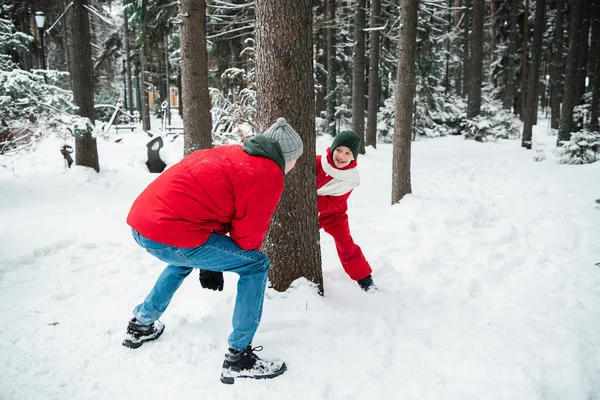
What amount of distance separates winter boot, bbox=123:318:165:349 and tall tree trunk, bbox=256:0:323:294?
1012mm

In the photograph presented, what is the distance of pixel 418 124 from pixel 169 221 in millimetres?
20025

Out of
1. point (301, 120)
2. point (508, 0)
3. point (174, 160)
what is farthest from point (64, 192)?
point (508, 0)

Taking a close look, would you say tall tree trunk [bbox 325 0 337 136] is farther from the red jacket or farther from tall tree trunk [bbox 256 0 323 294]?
the red jacket

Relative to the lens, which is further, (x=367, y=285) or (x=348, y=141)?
(x=367, y=285)

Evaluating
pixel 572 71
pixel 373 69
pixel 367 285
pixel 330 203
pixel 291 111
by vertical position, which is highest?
pixel 373 69

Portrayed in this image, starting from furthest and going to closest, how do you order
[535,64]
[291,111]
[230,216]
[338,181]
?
1. [535,64]
2. [338,181]
3. [291,111]
4. [230,216]

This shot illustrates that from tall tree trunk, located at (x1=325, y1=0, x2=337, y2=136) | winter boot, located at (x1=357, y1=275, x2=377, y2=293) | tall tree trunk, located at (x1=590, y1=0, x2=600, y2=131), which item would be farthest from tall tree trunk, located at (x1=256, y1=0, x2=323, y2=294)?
tall tree trunk, located at (x1=590, y1=0, x2=600, y2=131)

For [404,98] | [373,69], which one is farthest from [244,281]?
[373,69]

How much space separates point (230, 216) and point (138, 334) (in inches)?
47.0

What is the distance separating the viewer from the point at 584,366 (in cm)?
250

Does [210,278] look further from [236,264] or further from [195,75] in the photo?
[195,75]

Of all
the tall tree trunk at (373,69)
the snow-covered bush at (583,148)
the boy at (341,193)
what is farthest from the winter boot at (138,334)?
the snow-covered bush at (583,148)

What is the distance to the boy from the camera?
3562mm

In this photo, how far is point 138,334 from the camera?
2760 millimetres
